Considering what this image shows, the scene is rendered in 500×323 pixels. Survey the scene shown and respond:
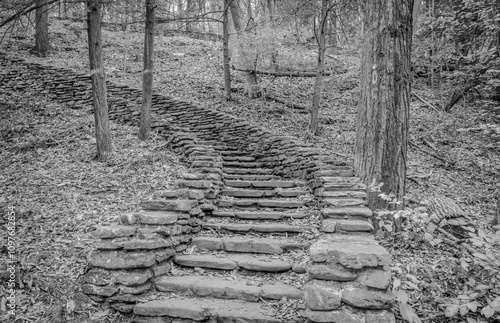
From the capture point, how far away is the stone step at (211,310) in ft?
11.0

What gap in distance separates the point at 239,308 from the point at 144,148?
494 centimetres

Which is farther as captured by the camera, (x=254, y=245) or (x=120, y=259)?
→ (x=254, y=245)

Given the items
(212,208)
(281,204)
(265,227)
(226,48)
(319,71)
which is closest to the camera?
(265,227)

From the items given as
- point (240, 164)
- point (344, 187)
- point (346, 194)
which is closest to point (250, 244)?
point (346, 194)

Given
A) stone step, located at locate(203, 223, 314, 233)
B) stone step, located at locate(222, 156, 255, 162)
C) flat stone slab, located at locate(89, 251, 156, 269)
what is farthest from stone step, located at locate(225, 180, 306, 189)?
flat stone slab, located at locate(89, 251, 156, 269)

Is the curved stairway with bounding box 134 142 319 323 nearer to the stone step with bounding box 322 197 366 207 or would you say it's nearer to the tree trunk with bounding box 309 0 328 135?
the stone step with bounding box 322 197 366 207

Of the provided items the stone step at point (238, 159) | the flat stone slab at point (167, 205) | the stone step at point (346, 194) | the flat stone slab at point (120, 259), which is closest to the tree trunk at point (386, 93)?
the stone step at point (346, 194)

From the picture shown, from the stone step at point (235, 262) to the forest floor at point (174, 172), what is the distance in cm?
96

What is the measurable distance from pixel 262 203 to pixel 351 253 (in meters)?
2.55

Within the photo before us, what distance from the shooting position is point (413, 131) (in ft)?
35.2

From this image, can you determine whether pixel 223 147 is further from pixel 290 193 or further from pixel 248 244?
pixel 248 244

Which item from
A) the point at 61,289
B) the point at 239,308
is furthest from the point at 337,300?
the point at 61,289

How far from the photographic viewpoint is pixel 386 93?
15.7ft

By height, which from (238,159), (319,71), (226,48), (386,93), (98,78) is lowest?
(238,159)
